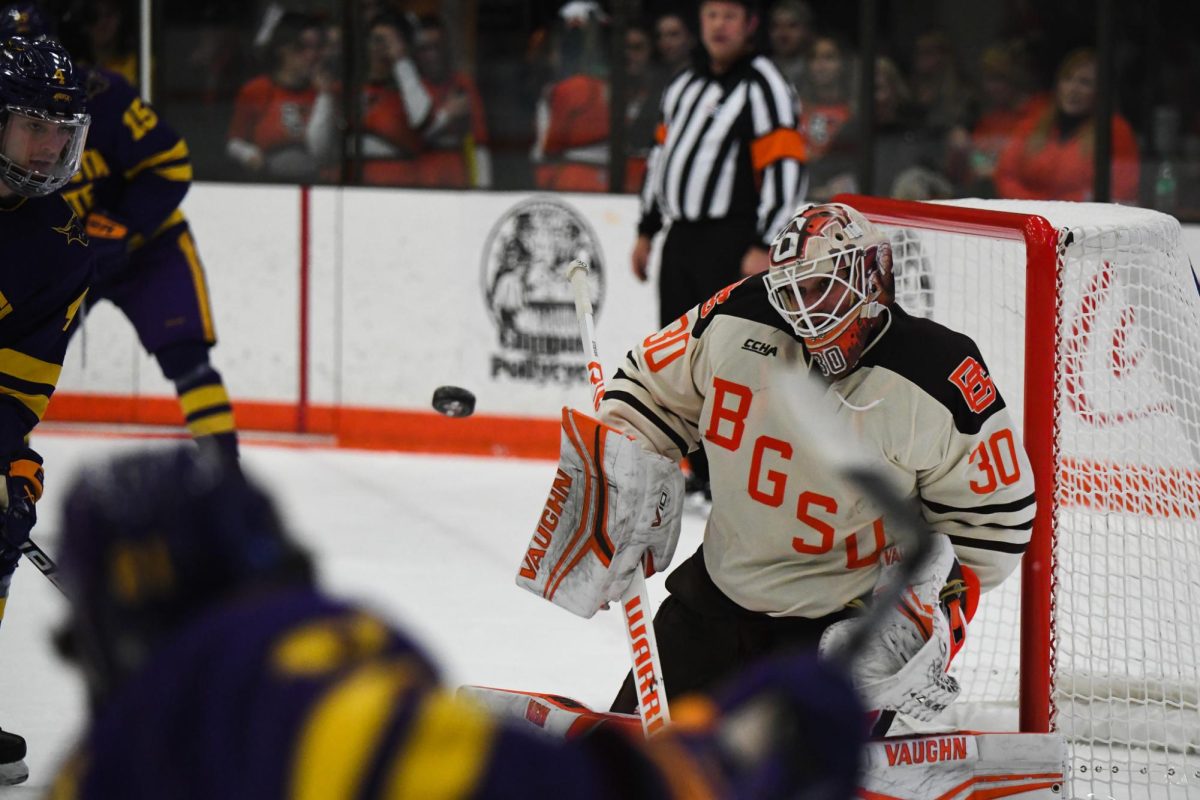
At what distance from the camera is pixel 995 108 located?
4.86 meters

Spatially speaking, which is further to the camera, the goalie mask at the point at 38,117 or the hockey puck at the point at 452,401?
the hockey puck at the point at 452,401

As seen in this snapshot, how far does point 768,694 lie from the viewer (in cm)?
99

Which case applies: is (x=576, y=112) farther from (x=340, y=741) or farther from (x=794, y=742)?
(x=340, y=741)

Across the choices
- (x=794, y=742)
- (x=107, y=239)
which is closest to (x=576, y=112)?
(x=107, y=239)

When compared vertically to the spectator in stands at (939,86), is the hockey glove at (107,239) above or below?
below

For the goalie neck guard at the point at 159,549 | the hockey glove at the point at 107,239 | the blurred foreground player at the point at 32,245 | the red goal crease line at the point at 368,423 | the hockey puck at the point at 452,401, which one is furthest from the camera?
the red goal crease line at the point at 368,423

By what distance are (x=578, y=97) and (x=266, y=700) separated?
179 inches

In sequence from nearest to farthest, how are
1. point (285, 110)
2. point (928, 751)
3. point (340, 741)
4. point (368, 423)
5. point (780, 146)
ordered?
point (340, 741) < point (928, 751) < point (780, 146) < point (368, 423) < point (285, 110)

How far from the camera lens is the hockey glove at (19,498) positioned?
2258mm

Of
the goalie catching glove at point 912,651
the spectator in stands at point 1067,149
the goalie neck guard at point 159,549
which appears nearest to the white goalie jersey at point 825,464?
the goalie catching glove at point 912,651

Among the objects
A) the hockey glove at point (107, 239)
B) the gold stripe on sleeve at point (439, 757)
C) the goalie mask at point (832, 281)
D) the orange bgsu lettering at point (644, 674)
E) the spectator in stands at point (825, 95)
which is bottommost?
the orange bgsu lettering at point (644, 674)

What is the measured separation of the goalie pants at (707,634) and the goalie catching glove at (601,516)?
0.07 metres

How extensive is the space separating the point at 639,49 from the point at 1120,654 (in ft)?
9.95

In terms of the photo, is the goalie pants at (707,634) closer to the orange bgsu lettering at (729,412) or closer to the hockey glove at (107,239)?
the orange bgsu lettering at (729,412)
